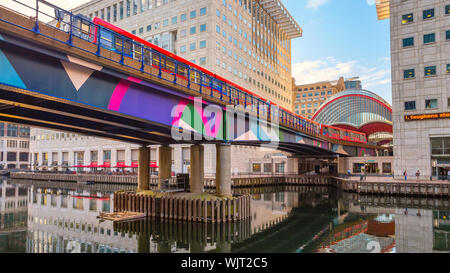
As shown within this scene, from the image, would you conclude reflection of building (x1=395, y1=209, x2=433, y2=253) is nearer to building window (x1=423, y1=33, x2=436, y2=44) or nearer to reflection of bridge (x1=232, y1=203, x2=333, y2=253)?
reflection of bridge (x1=232, y1=203, x2=333, y2=253)

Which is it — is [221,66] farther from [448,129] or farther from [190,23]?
[448,129]

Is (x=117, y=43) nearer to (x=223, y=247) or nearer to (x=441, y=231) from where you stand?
(x=223, y=247)

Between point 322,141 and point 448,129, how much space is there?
851 inches

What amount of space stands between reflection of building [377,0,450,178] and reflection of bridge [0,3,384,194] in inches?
1245

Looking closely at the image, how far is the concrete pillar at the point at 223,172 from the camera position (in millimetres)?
26641

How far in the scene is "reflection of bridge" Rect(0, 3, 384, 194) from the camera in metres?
12.9

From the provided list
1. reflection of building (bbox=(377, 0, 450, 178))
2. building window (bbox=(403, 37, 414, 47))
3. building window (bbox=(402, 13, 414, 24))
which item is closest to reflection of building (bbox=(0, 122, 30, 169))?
reflection of building (bbox=(377, 0, 450, 178))

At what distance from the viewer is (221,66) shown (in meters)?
74.9

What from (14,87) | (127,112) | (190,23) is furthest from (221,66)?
(14,87)

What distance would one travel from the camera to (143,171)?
103ft

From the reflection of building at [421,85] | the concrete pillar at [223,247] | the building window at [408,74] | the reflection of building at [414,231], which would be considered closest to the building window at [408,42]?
the reflection of building at [421,85]

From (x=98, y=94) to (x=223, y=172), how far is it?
1339cm

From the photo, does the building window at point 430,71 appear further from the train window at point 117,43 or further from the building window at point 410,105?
the train window at point 117,43

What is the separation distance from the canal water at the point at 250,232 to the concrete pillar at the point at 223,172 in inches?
117
